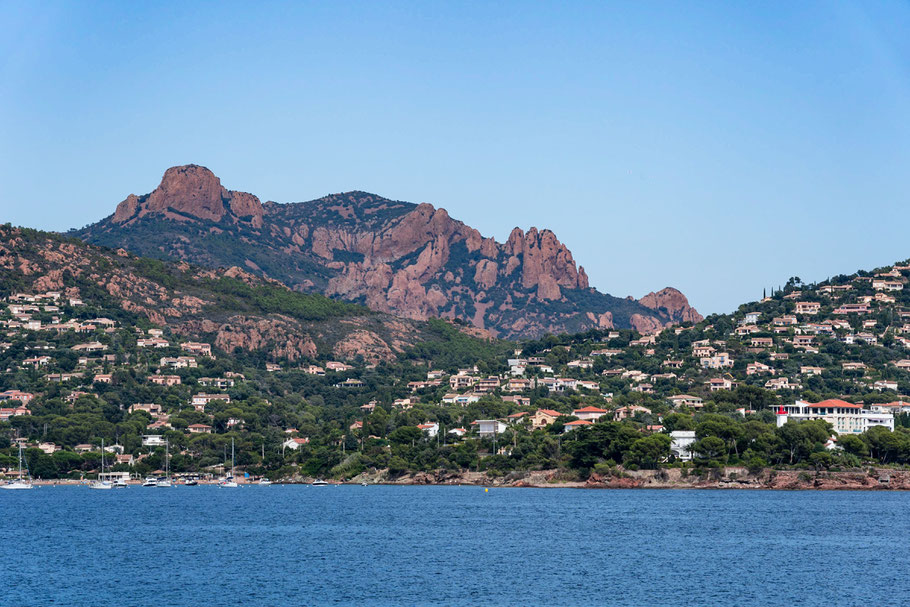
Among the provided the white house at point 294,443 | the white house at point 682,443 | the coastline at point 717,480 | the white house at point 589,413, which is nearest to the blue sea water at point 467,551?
the coastline at point 717,480

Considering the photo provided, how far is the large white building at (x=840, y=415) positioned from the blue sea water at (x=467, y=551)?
19.7m

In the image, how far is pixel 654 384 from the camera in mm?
145625

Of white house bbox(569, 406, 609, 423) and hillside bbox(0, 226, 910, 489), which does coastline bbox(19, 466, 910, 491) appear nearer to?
hillside bbox(0, 226, 910, 489)

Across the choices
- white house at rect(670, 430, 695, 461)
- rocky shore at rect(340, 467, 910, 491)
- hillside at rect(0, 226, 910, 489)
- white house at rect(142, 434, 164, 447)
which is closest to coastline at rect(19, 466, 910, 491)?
rocky shore at rect(340, 467, 910, 491)

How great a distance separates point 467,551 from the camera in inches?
2229

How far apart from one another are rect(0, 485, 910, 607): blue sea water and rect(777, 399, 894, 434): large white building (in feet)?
64.5

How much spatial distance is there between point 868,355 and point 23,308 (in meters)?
129

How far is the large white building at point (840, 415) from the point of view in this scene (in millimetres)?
109875

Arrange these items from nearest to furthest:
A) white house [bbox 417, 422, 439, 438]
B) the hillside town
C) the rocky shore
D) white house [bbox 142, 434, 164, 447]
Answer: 1. the rocky shore
2. the hillside town
3. white house [bbox 417, 422, 439, 438]
4. white house [bbox 142, 434, 164, 447]

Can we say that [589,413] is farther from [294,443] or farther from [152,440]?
[152,440]

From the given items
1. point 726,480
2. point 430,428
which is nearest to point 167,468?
point 430,428

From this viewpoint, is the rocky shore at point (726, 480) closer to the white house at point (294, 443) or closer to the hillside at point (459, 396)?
the hillside at point (459, 396)

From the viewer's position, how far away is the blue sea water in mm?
44188

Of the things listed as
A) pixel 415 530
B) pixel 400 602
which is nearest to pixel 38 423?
pixel 415 530
